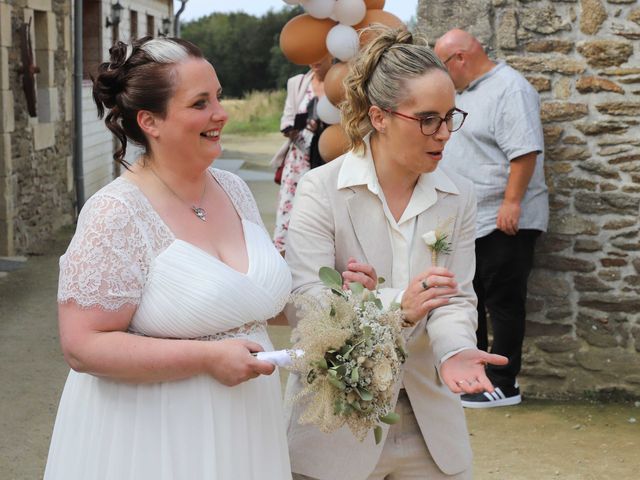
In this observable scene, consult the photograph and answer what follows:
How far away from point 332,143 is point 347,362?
408 centimetres

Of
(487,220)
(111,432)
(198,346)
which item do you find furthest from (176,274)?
(487,220)

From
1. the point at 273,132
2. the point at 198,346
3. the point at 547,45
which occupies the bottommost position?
the point at 273,132

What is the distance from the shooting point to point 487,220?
19.8 feet

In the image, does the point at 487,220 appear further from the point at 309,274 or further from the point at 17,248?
the point at 17,248

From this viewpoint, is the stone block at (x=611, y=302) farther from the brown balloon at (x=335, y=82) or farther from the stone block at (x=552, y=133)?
the brown balloon at (x=335, y=82)

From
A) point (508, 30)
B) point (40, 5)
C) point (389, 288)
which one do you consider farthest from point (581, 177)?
point (40, 5)

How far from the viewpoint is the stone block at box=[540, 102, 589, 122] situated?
241 inches

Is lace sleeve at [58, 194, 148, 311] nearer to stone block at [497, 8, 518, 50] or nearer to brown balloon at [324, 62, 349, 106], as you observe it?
brown balloon at [324, 62, 349, 106]

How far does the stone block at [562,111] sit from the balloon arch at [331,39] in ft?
3.24

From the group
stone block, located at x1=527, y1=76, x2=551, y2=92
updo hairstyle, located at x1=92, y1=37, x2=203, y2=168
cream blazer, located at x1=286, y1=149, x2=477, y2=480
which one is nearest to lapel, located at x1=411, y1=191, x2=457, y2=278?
cream blazer, located at x1=286, y1=149, x2=477, y2=480

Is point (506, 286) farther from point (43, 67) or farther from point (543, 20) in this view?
point (43, 67)

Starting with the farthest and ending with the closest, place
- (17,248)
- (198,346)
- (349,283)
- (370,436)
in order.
A: (17,248) → (370,436) → (349,283) → (198,346)

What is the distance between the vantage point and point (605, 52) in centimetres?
602

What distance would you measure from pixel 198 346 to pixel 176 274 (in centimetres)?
18
